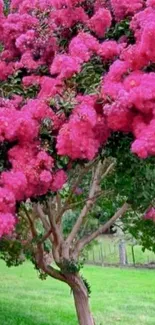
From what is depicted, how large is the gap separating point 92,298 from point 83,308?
20.4ft

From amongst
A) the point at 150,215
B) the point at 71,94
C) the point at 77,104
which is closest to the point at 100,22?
the point at 71,94

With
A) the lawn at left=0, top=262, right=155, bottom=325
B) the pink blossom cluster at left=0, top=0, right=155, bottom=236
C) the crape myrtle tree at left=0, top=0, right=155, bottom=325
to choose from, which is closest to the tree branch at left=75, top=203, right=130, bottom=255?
the crape myrtle tree at left=0, top=0, right=155, bottom=325

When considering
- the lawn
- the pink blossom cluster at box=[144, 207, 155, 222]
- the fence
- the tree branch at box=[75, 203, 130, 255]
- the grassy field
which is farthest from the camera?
the grassy field

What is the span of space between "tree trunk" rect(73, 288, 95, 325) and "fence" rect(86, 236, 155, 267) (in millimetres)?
10769

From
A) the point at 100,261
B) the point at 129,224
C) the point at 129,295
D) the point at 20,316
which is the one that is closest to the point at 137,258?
the point at 100,261

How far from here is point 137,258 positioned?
1842 centimetres

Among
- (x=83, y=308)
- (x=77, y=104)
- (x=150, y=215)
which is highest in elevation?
(x=77, y=104)

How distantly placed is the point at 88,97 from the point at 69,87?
0.75 ft

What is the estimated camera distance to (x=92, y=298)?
455 inches

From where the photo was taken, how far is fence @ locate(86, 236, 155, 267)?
17.5m

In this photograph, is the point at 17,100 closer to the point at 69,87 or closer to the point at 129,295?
the point at 69,87

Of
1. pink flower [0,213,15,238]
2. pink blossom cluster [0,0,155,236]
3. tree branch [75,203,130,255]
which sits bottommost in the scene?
tree branch [75,203,130,255]

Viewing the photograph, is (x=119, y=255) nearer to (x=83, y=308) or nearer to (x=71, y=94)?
(x=83, y=308)

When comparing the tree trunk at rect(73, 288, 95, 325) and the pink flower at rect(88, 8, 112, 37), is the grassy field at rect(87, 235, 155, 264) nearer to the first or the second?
the tree trunk at rect(73, 288, 95, 325)
